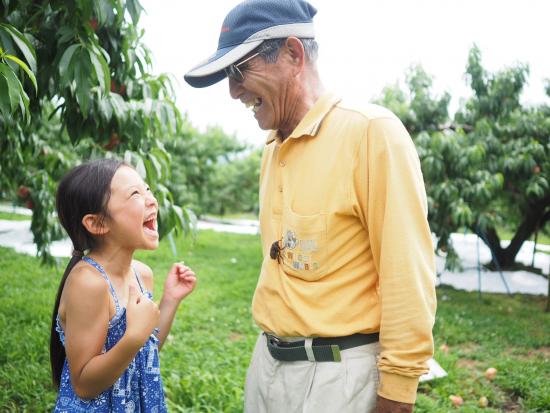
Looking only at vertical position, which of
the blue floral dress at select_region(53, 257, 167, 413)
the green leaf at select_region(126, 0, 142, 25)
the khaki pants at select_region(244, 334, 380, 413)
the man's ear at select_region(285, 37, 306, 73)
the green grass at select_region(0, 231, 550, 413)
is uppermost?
the green leaf at select_region(126, 0, 142, 25)

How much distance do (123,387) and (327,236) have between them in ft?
2.54

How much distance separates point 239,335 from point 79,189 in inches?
137

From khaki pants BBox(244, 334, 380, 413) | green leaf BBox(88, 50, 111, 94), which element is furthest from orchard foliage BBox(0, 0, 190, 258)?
khaki pants BBox(244, 334, 380, 413)

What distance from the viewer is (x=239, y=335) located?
473 centimetres

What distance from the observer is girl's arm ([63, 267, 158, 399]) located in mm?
1350

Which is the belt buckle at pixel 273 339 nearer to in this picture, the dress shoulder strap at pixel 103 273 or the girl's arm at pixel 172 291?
the girl's arm at pixel 172 291

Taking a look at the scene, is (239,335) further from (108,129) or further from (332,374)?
(332,374)

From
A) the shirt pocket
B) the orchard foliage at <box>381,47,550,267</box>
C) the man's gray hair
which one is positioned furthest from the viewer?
the orchard foliage at <box>381,47,550,267</box>

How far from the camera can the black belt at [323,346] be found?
134 centimetres

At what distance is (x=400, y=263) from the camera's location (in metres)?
1.21

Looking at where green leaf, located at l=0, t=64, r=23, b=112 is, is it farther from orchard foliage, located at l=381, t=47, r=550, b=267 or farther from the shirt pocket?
orchard foliage, located at l=381, t=47, r=550, b=267

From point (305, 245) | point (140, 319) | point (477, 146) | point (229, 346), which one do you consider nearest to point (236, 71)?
point (305, 245)

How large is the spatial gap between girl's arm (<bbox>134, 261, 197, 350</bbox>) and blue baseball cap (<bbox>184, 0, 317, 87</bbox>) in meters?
0.66


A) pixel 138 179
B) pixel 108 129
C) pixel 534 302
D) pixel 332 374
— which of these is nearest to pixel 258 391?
pixel 332 374
